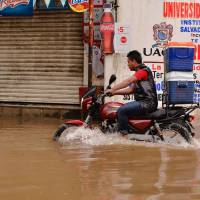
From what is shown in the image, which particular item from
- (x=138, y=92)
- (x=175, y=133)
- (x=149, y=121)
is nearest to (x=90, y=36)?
(x=138, y=92)

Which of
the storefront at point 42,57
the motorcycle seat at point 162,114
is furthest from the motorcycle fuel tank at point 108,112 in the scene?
the storefront at point 42,57

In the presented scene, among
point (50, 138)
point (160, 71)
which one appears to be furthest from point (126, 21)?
point (50, 138)

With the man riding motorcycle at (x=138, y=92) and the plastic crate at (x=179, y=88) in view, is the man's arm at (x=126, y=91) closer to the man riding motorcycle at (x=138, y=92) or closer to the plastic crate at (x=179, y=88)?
the man riding motorcycle at (x=138, y=92)

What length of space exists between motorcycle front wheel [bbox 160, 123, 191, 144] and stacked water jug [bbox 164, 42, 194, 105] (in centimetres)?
40

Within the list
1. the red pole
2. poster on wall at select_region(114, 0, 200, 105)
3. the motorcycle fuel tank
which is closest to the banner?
the red pole

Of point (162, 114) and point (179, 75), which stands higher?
point (179, 75)

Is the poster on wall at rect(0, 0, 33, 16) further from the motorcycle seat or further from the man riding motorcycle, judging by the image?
the motorcycle seat

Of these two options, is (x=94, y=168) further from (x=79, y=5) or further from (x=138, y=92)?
(x=79, y=5)

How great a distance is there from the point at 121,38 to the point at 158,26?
0.90 m

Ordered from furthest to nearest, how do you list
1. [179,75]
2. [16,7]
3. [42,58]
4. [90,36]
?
[42,58], [16,7], [90,36], [179,75]

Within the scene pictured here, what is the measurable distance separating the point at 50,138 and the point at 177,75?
245 cm

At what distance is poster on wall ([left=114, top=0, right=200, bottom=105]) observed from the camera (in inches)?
468

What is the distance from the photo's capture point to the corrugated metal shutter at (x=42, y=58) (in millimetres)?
12734

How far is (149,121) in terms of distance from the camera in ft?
26.3
